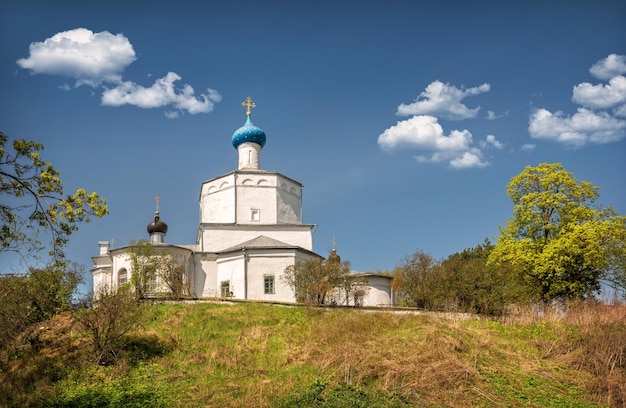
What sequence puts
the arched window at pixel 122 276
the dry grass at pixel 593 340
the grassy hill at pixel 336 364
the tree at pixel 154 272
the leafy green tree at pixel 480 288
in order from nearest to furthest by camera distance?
the grassy hill at pixel 336 364 < the dry grass at pixel 593 340 < the leafy green tree at pixel 480 288 < the tree at pixel 154 272 < the arched window at pixel 122 276

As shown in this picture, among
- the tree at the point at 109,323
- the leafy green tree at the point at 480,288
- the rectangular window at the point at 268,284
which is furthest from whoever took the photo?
the rectangular window at the point at 268,284

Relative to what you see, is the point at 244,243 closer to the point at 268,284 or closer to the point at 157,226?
the point at 268,284

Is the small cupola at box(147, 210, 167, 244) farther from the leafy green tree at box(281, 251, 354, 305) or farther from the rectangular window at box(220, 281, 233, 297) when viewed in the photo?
the leafy green tree at box(281, 251, 354, 305)

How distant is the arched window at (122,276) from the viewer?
25.9 metres

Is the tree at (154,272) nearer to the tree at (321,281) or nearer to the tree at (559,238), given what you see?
the tree at (321,281)

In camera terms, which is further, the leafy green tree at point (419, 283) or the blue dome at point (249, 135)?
the blue dome at point (249, 135)

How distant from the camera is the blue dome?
3136cm

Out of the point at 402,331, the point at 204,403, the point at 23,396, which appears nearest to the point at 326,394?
the point at 204,403

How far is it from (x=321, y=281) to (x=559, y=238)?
367 inches

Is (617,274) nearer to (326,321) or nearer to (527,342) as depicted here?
(527,342)

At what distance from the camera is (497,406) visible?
13008mm

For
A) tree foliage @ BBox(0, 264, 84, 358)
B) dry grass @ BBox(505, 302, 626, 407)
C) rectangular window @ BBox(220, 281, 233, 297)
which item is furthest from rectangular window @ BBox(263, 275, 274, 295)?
dry grass @ BBox(505, 302, 626, 407)

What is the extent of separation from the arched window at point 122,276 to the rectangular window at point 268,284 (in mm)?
5741

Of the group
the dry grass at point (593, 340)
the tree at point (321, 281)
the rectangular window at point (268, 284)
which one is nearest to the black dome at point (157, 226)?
the rectangular window at point (268, 284)
